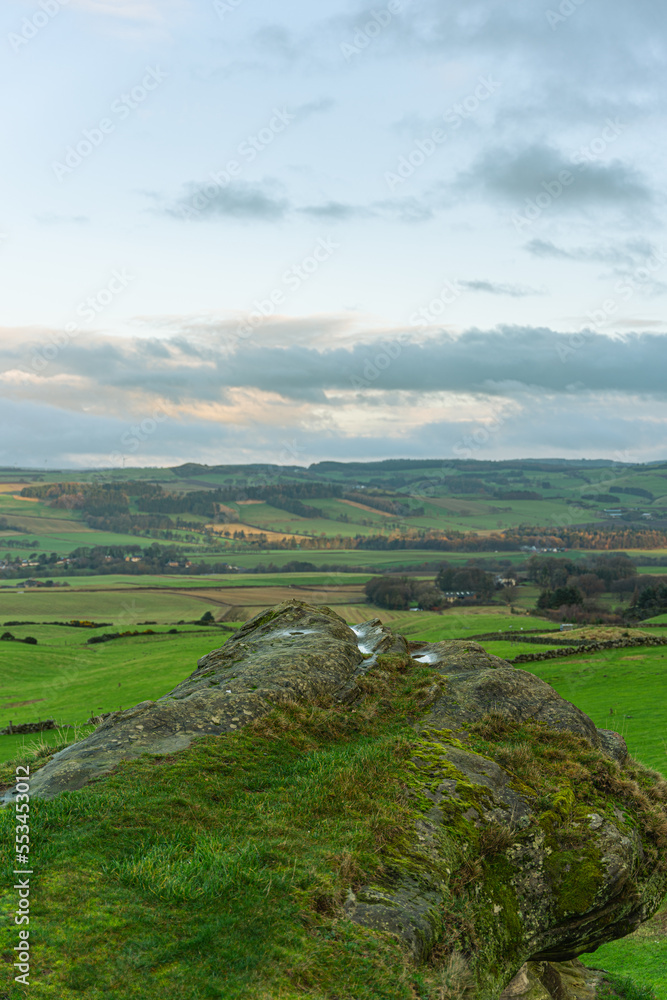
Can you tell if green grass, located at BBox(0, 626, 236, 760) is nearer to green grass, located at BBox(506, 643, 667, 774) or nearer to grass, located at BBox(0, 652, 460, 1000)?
grass, located at BBox(0, 652, 460, 1000)

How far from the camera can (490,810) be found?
34.3 ft

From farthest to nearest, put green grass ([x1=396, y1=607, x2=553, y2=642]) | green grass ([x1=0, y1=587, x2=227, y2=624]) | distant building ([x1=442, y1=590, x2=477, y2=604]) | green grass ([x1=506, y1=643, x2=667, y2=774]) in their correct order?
distant building ([x1=442, y1=590, x2=477, y2=604]) → green grass ([x1=0, y1=587, x2=227, y2=624]) → green grass ([x1=396, y1=607, x2=553, y2=642]) → green grass ([x1=506, y1=643, x2=667, y2=774])

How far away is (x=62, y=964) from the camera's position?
6383mm

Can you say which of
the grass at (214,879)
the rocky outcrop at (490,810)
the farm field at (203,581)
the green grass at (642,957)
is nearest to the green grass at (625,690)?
the green grass at (642,957)

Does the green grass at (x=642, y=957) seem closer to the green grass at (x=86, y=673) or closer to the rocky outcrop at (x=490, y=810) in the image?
the rocky outcrop at (x=490, y=810)

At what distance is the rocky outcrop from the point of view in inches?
350

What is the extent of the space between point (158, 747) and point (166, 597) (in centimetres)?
13619

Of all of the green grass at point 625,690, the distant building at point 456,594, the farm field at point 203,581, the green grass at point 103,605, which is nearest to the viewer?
the green grass at point 625,690

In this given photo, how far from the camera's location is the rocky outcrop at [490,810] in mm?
8898

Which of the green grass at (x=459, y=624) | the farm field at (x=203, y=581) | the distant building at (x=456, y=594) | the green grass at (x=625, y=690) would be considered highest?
the green grass at (x=625, y=690)

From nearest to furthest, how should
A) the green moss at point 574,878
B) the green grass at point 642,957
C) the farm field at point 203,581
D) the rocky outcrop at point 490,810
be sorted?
the rocky outcrop at point 490,810 < the green moss at point 574,878 < the green grass at point 642,957 < the farm field at point 203,581

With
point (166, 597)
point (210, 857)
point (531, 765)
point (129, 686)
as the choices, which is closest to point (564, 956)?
point (531, 765)

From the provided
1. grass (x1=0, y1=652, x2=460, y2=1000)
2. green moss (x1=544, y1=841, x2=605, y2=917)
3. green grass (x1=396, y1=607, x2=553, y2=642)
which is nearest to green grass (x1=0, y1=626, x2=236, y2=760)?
green grass (x1=396, y1=607, x2=553, y2=642)

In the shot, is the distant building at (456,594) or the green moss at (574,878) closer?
the green moss at (574,878)
